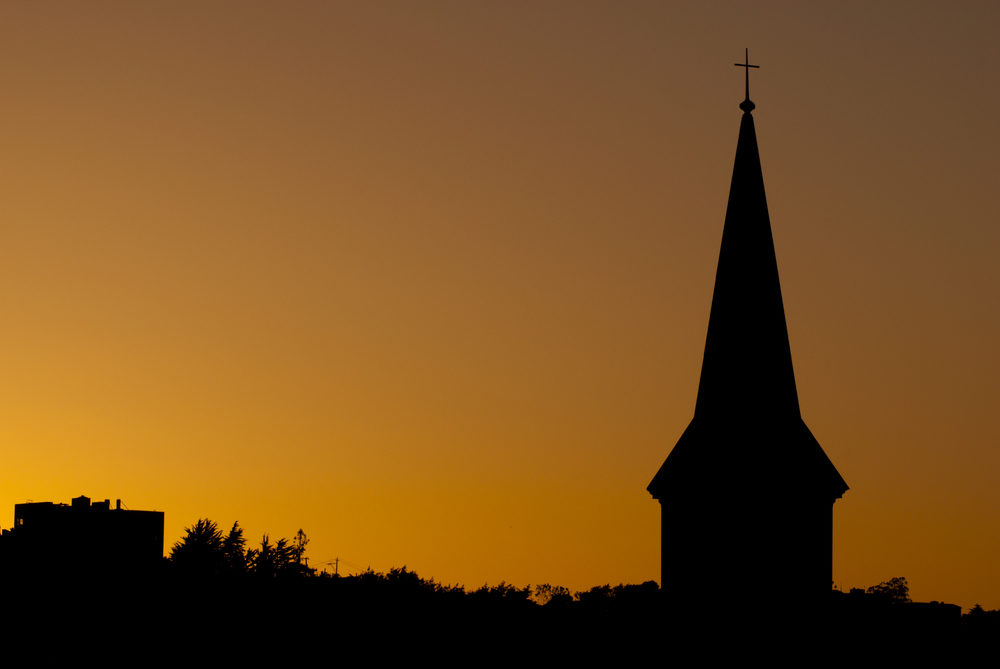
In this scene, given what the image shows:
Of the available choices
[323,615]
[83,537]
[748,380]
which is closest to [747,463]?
[748,380]

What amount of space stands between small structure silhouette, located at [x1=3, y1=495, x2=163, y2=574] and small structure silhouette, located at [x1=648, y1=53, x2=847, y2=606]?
4735 cm

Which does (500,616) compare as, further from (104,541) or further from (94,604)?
(104,541)

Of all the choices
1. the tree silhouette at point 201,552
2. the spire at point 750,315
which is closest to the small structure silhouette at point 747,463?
the spire at point 750,315

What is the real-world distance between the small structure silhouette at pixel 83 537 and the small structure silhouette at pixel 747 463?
47.4 metres

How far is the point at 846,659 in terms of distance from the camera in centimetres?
5031

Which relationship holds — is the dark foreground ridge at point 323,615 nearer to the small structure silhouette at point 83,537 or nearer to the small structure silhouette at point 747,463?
Answer: the small structure silhouette at point 747,463

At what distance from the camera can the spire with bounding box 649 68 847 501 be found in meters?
46.0

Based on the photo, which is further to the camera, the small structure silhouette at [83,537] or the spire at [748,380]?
the small structure silhouette at [83,537]

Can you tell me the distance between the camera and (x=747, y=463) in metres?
45.9

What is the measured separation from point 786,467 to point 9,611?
3938 cm

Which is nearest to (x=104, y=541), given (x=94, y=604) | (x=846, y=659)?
(x=94, y=604)

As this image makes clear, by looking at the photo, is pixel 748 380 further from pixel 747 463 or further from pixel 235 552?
pixel 235 552

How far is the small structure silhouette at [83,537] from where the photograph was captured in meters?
96.1

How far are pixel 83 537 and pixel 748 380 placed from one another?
72507 millimetres
